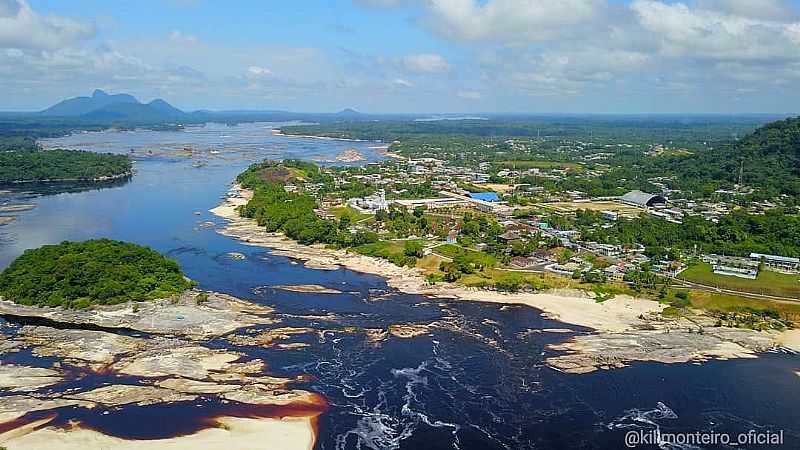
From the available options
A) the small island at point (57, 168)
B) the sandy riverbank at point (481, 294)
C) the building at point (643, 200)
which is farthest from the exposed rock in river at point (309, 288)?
the small island at point (57, 168)

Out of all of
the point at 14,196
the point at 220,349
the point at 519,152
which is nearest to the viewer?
the point at 220,349

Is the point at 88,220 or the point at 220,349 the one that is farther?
the point at 88,220

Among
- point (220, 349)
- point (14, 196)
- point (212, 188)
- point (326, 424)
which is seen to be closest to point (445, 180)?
point (212, 188)

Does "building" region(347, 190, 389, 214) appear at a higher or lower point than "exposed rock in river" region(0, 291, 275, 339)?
higher

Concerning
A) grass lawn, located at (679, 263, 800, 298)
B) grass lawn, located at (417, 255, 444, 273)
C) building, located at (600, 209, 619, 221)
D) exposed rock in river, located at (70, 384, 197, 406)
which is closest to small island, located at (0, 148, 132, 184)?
grass lawn, located at (417, 255, 444, 273)

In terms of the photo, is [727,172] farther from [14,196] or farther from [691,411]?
[14,196]

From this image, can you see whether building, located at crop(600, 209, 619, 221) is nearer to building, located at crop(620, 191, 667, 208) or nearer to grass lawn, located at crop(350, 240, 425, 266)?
building, located at crop(620, 191, 667, 208)

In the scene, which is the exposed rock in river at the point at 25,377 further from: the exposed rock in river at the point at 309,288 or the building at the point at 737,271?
the building at the point at 737,271
